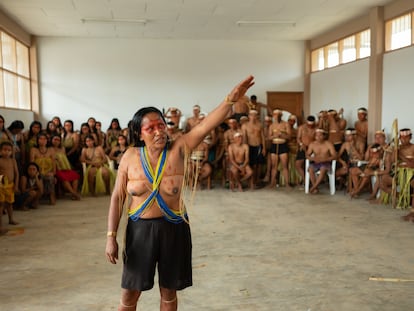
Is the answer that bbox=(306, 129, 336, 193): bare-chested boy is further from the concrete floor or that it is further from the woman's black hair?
the woman's black hair

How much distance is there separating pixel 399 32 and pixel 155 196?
6889mm

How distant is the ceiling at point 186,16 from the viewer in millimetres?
7570

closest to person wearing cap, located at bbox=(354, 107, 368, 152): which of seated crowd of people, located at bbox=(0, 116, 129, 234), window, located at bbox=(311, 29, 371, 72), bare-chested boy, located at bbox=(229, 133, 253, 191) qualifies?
window, located at bbox=(311, 29, 371, 72)

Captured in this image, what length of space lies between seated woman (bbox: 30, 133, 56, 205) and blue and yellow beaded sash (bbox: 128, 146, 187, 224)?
5.01 metres

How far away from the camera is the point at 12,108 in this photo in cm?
882

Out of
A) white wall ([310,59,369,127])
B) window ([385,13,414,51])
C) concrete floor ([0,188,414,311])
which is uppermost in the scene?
window ([385,13,414,51])

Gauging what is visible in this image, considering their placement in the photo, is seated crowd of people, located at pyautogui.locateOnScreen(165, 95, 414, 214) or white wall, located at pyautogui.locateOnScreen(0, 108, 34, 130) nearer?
seated crowd of people, located at pyautogui.locateOnScreen(165, 95, 414, 214)

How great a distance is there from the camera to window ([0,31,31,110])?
27.7ft

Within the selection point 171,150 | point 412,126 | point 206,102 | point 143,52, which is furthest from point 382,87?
point 171,150

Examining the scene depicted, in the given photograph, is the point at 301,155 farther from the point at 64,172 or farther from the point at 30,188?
the point at 30,188

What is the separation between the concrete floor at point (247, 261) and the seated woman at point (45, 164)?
368mm

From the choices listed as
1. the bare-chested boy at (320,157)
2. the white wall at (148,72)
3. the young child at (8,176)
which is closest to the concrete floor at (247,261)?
the young child at (8,176)

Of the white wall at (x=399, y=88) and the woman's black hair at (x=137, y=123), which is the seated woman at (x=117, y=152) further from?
the woman's black hair at (x=137, y=123)

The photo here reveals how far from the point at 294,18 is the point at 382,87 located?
85.7 inches
